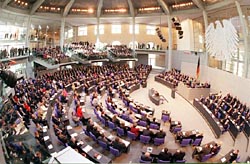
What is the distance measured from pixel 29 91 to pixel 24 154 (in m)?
12.2

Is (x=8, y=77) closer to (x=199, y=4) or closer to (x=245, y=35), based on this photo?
(x=245, y=35)

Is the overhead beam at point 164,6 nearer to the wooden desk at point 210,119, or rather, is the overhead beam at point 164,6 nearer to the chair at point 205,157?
the wooden desk at point 210,119

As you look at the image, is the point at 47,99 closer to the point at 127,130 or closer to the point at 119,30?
the point at 127,130

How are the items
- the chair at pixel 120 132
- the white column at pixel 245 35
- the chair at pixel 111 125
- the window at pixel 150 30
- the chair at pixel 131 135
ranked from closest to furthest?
1. the chair at pixel 131 135
2. the chair at pixel 120 132
3. the chair at pixel 111 125
4. the white column at pixel 245 35
5. the window at pixel 150 30

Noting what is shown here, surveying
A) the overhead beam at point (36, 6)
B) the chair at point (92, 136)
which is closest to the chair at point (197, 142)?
the chair at point (92, 136)

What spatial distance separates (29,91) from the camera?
19.0 metres

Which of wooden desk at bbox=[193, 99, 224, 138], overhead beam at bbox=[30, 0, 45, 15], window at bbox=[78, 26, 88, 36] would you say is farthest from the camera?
window at bbox=[78, 26, 88, 36]

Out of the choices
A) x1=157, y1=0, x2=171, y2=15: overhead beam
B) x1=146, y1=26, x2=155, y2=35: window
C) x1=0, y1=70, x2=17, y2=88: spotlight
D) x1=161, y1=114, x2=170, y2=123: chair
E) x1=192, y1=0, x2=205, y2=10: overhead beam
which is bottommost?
x1=161, y1=114, x2=170, y2=123: chair

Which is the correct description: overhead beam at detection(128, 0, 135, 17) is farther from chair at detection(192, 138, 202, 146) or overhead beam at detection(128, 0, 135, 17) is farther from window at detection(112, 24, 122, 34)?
chair at detection(192, 138, 202, 146)

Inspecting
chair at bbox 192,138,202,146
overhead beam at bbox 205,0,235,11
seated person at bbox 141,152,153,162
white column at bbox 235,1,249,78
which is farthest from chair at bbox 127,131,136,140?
overhead beam at bbox 205,0,235,11

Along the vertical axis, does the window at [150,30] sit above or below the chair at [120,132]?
above

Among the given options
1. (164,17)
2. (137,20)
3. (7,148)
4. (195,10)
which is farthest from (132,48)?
(7,148)

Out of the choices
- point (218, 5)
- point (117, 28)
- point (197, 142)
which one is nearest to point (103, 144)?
point (197, 142)

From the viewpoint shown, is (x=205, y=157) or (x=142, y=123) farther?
(x=142, y=123)
